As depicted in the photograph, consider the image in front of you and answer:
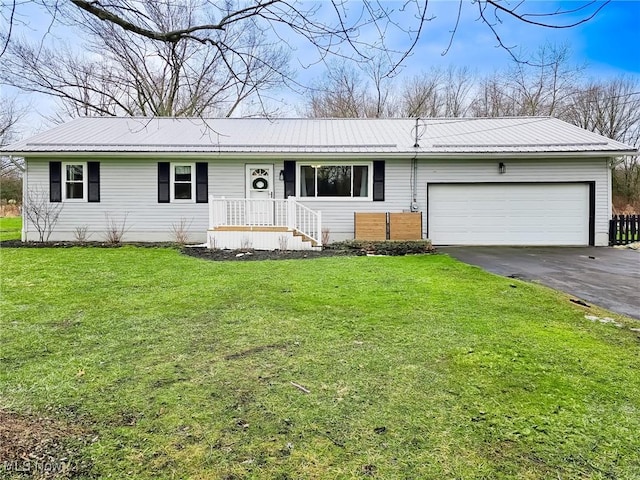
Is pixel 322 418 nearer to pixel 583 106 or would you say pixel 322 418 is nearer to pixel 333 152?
pixel 333 152

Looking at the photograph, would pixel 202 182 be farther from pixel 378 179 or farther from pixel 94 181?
pixel 378 179

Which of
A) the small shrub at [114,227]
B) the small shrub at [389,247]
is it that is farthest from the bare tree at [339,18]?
the small shrub at [114,227]

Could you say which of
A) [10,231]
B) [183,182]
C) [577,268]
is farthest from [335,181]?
[10,231]

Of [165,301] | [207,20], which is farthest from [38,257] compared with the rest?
[207,20]

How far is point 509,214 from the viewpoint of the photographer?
40.0 ft

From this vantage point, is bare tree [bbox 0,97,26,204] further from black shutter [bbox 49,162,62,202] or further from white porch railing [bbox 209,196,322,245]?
white porch railing [bbox 209,196,322,245]

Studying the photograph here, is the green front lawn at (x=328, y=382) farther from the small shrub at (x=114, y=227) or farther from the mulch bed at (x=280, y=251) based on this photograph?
the small shrub at (x=114, y=227)

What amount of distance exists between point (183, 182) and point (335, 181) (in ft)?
15.4

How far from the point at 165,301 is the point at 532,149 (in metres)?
11.0

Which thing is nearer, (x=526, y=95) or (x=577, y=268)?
(x=577, y=268)

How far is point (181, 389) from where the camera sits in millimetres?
2604

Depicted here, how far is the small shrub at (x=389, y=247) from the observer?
1035 cm

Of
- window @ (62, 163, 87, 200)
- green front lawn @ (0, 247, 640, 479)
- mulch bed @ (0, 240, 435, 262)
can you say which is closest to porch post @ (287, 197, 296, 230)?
mulch bed @ (0, 240, 435, 262)

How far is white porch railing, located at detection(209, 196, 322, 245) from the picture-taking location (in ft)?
34.3
